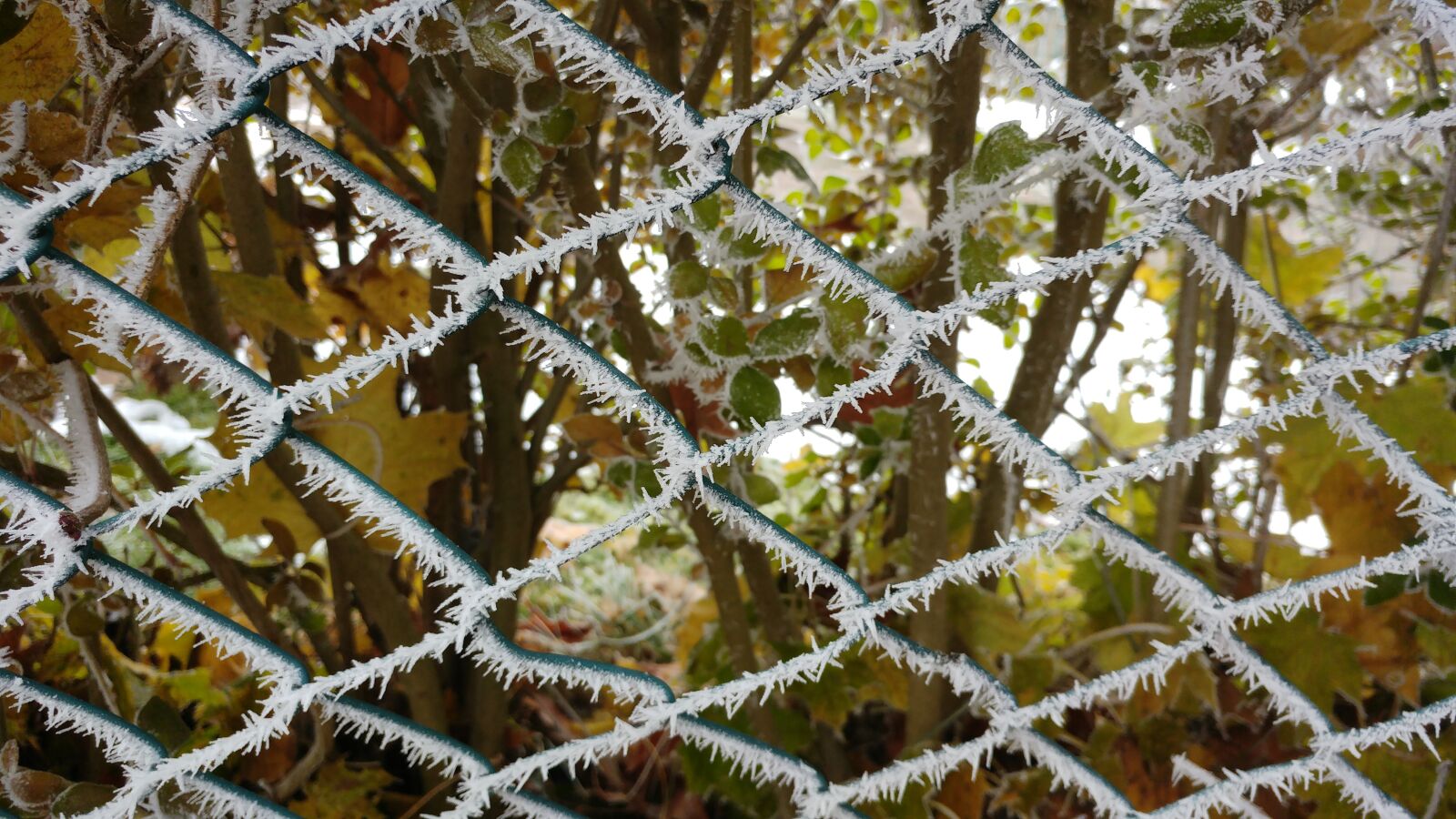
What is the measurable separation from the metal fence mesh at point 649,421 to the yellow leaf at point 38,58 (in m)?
0.05

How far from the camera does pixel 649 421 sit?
1.46ft

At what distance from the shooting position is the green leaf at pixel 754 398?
1.78ft

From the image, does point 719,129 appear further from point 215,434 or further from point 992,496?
point 992,496

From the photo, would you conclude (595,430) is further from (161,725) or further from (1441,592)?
(1441,592)

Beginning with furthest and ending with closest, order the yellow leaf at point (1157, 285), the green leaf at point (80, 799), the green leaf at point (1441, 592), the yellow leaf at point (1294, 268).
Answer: the yellow leaf at point (1157, 285)
the yellow leaf at point (1294, 268)
the green leaf at point (1441, 592)
the green leaf at point (80, 799)

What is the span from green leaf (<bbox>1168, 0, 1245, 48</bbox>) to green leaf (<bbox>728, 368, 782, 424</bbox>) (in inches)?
12.5

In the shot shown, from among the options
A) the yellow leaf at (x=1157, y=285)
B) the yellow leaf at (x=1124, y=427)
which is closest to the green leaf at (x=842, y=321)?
the yellow leaf at (x=1124, y=427)

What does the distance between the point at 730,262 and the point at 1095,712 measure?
96 cm

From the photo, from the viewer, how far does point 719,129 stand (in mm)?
385

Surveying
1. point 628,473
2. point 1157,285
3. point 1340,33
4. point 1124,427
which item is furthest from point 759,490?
point 1157,285

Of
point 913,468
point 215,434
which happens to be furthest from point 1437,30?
point 215,434

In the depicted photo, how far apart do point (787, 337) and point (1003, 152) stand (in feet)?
0.56

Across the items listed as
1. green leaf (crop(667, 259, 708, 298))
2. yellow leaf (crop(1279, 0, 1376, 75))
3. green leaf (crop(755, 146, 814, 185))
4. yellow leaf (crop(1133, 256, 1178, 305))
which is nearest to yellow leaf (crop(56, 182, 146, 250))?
green leaf (crop(667, 259, 708, 298))

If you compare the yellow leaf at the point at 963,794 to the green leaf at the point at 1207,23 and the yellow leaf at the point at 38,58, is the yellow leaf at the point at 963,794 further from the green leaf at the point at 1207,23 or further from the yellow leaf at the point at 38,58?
the yellow leaf at the point at 38,58
